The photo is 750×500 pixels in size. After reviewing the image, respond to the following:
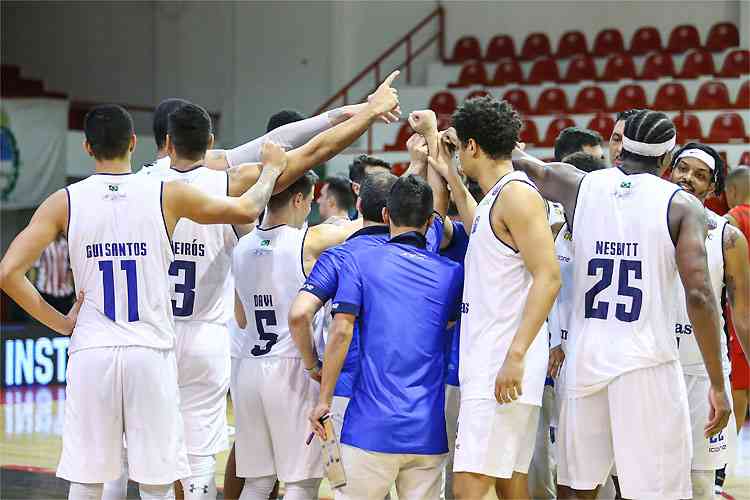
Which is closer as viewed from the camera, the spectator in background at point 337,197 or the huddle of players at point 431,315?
the huddle of players at point 431,315

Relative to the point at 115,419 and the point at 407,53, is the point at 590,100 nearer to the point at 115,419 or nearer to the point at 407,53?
the point at 407,53

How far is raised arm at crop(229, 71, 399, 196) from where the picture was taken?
18.2 feet

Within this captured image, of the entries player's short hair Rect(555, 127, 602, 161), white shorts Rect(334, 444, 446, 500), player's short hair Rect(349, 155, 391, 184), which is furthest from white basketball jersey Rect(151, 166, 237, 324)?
player's short hair Rect(555, 127, 602, 161)

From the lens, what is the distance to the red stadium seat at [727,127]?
51.8 ft

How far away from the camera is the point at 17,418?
473 inches

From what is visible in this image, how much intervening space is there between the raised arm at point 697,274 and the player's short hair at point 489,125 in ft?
2.53

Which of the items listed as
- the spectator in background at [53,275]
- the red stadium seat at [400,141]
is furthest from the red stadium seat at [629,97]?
the spectator in background at [53,275]

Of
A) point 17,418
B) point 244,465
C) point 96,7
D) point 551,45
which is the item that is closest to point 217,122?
point 96,7

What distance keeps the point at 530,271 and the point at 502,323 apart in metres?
0.27

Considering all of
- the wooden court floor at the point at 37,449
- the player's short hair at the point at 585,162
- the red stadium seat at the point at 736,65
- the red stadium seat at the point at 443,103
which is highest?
the red stadium seat at the point at 736,65

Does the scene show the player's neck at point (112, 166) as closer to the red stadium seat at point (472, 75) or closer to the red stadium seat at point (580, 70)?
the red stadium seat at point (580, 70)

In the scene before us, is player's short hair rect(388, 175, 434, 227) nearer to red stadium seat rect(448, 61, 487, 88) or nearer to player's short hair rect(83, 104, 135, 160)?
player's short hair rect(83, 104, 135, 160)

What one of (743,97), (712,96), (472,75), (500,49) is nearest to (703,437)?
(743,97)

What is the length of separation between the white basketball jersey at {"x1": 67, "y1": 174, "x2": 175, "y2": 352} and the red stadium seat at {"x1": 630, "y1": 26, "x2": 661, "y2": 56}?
15.2 metres
